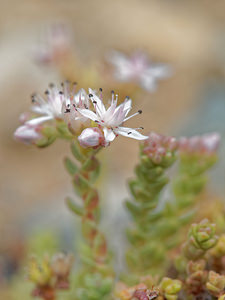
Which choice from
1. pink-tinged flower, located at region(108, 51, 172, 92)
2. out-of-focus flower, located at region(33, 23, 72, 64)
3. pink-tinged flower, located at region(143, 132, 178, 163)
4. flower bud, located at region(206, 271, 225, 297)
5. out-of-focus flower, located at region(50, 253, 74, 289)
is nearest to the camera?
flower bud, located at region(206, 271, 225, 297)

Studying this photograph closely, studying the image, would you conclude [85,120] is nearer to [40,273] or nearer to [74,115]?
[74,115]

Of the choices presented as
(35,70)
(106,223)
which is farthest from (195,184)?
(35,70)

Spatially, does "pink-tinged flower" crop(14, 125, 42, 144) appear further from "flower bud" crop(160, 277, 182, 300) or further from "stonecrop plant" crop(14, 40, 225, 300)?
"flower bud" crop(160, 277, 182, 300)

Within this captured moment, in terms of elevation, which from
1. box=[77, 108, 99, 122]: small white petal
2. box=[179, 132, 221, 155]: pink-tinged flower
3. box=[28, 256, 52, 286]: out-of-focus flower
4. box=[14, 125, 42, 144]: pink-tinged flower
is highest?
box=[179, 132, 221, 155]: pink-tinged flower

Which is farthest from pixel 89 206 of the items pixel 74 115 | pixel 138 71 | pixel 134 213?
pixel 138 71

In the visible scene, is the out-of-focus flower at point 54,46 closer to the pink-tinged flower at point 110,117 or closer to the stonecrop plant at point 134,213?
the stonecrop plant at point 134,213

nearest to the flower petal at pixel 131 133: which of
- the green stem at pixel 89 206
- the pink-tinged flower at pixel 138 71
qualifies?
the green stem at pixel 89 206

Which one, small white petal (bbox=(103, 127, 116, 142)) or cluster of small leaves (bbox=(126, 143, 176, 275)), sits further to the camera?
cluster of small leaves (bbox=(126, 143, 176, 275))

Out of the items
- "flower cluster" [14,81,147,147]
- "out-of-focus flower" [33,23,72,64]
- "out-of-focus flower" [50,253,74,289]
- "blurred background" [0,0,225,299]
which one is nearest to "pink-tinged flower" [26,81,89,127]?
"flower cluster" [14,81,147,147]

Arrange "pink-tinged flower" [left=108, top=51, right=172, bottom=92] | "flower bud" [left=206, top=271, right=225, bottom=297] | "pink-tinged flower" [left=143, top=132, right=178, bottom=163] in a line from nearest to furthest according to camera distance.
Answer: "flower bud" [left=206, top=271, right=225, bottom=297] → "pink-tinged flower" [left=143, top=132, right=178, bottom=163] → "pink-tinged flower" [left=108, top=51, right=172, bottom=92]
